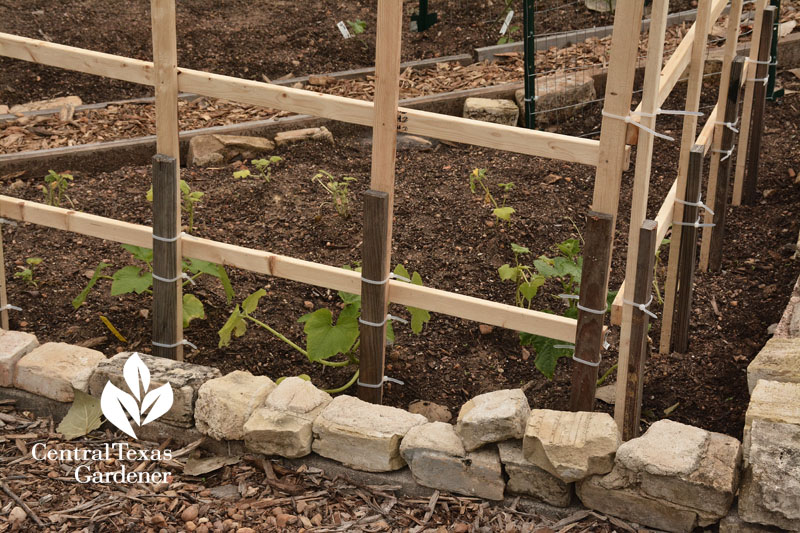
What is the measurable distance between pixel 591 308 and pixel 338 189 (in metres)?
2.38

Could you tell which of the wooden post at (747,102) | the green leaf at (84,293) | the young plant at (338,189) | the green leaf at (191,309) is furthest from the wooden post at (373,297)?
the wooden post at (747,102)

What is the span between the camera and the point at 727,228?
19.0 feet

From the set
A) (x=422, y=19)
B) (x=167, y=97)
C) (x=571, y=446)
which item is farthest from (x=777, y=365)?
(x=422, y=19)

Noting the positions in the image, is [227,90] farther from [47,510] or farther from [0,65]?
[0,65]

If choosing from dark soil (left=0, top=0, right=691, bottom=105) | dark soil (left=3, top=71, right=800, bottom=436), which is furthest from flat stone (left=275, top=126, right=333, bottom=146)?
dark soil (left=0, top=0, right=691, bottom=105)

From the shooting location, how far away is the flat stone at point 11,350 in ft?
13.1

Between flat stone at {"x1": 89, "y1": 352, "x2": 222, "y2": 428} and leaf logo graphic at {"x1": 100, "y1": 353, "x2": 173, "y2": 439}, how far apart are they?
20 mm

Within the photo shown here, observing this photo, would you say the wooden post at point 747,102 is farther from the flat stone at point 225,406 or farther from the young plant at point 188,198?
the flat stone at point 225,406

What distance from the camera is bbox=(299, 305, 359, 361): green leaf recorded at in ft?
13.5

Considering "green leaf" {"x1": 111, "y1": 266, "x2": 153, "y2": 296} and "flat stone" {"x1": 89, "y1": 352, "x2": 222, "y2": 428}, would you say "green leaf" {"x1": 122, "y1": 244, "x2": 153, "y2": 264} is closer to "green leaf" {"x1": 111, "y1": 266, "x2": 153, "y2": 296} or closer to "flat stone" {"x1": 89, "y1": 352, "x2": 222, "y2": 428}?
→ "green leaf" {"x1": 111, "y1": 266, "x2": 153, "y2": 296}

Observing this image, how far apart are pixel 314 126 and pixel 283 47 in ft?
6.56

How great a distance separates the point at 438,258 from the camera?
208 inches

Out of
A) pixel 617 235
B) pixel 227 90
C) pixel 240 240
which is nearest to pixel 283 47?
pixel 240 240

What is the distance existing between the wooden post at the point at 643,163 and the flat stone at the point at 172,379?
1.59m
